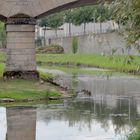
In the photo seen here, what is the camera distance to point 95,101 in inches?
1054

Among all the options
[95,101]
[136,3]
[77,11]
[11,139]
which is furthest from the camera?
[77,11]

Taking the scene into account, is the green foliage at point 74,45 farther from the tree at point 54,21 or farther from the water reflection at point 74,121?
the water reflection at point 74,121

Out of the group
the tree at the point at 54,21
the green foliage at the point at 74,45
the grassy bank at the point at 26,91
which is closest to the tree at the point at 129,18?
the grassy bank at the point at 26,91

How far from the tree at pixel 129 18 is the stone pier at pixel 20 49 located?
20.4m

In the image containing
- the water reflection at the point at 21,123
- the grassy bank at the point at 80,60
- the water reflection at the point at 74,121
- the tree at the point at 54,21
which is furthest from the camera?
the tree at the point at 54,21

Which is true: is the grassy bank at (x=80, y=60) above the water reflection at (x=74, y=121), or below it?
below

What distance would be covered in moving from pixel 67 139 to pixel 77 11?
68.8 metres

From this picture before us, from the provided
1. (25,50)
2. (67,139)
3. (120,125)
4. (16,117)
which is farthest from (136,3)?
(25,50)

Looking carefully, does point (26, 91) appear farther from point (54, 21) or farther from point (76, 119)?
point (54, 21)

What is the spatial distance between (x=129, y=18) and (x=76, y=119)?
10.1m

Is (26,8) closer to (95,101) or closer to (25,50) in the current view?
(25,50)

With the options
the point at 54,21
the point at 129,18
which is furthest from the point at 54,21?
the point at 129,18

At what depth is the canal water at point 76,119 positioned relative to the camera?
17.1 metres

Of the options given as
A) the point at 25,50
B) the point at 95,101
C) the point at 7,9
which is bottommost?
the point at 95,101
